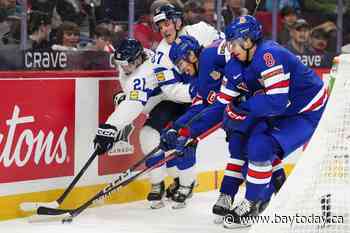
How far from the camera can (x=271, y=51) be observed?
480 cm

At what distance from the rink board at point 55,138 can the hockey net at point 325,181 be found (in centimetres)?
164

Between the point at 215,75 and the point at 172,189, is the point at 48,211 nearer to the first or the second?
the point at 172,189

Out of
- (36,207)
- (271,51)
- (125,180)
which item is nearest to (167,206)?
(125,180)

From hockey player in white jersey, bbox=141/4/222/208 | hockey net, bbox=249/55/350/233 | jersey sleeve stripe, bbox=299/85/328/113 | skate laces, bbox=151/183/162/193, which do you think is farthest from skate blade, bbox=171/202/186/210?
hockey net, bbox=249/55/350/233

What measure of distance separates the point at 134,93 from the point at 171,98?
0.26m

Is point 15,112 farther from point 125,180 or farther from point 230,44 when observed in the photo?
point 230,44

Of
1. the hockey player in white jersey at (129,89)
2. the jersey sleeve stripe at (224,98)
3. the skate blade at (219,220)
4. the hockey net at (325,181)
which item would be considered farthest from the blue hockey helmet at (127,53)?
the hockey net at (325,181)

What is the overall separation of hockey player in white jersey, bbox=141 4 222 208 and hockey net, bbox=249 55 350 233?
1662 millimetres

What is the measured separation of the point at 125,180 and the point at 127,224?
0.37 m

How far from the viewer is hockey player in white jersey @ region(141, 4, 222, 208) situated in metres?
5.55

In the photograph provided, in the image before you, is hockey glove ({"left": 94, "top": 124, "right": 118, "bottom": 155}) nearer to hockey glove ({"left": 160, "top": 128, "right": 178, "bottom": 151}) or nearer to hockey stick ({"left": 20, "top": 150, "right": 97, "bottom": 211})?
hockey stick ({"left": 20, "top": 150, "right": 97, "bottom": 211})

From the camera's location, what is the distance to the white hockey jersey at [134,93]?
5402mm

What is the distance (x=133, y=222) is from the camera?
5129 mm

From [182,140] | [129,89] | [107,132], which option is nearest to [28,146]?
[107,132]
